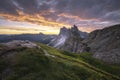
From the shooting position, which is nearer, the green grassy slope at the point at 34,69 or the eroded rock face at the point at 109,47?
the green grassy slope at the point at 34,69

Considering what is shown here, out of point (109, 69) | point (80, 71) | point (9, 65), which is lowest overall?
point (109, 69)

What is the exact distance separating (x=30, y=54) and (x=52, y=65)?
7.35m

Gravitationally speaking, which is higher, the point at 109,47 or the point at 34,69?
the point at 34,69

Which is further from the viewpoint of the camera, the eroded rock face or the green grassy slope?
the eroded rock face

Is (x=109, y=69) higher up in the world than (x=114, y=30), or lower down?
lower down

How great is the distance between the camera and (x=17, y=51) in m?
53.1

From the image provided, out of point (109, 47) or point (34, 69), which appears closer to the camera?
point (34, 69)

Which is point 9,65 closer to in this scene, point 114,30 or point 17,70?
point 17,70

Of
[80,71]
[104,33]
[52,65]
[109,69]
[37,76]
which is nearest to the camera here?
[37,76]

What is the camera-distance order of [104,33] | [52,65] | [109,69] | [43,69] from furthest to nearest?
[104,33]
[109,69]
[52,65]
[43,69]

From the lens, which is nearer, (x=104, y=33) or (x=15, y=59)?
(x=15, y=59)

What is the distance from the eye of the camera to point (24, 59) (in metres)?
50.1

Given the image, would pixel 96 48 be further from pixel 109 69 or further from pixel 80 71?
pixel 80 71

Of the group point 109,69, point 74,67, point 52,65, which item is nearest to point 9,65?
point 52,65
